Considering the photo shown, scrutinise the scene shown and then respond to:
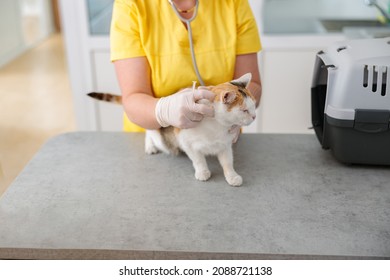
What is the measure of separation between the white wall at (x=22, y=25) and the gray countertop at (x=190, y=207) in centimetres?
395

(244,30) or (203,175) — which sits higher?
(244,30)

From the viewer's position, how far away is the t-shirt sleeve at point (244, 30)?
1.11 meters

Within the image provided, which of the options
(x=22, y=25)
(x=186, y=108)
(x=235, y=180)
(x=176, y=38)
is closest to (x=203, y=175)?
(x=235, y=180)

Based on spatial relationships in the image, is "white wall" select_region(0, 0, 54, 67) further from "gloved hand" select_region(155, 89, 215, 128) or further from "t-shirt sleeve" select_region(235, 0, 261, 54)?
"gloved hand" select_region(155, 89, 215, 128)

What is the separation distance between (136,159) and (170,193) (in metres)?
0.19

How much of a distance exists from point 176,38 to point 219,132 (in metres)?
0.28

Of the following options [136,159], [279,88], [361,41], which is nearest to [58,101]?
[279,88]

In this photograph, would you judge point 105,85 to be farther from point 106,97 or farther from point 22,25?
point 22,25

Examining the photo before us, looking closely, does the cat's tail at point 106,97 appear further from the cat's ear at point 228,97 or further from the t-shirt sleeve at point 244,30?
the cat's ear at point 228,97

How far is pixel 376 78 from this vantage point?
0.90 meters

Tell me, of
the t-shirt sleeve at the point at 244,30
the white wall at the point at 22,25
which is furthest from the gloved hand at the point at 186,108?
the white wall at the point at 22,25

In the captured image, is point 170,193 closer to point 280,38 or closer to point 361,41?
point 361,41

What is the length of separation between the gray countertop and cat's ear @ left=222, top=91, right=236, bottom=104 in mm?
188
